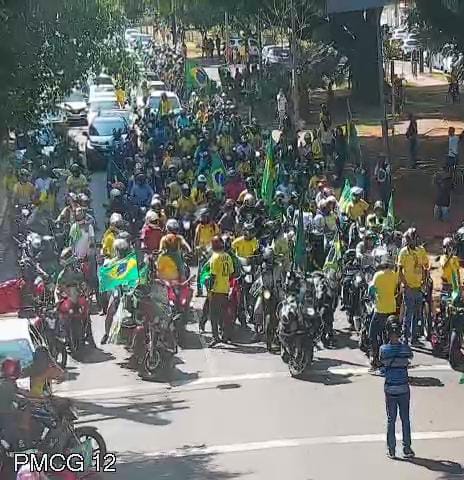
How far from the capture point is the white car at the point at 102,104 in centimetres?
3719

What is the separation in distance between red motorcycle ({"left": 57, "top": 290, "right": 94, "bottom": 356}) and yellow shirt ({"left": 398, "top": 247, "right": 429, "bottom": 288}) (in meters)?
4.16

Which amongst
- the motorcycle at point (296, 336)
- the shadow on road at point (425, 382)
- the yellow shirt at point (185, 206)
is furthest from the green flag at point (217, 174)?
the shadow on road at point (425, 382)

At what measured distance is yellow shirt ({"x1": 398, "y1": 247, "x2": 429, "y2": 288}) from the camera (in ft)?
48.8

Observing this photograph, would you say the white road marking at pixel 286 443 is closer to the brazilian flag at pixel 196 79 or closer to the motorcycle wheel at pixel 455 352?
the motorcycle wheel at pixel 455 352

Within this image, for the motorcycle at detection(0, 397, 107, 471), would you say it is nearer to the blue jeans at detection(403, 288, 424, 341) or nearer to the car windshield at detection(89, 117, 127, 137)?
the blue jeans at detection(403, 288, 424, 341)

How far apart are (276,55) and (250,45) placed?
2970mm

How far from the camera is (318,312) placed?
15.0 metres

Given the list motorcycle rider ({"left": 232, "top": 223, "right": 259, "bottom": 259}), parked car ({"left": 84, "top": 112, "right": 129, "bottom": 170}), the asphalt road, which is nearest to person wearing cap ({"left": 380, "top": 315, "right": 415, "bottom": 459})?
the asphalt road

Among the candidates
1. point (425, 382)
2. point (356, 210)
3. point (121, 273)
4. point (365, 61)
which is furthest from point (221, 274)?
point (365, 61)

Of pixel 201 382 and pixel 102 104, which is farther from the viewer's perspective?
pixel 102 104

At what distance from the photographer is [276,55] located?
4997cm

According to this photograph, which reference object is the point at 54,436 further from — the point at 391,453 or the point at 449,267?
the point at 449,267

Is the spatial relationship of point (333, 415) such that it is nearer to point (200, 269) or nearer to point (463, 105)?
point (200, 269)

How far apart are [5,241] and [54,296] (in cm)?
704
